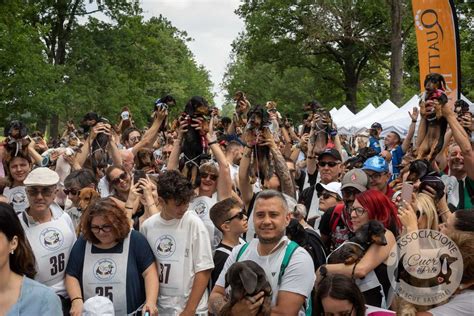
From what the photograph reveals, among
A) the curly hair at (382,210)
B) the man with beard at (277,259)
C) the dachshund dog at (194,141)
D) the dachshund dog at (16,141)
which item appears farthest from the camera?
the dachshund dog at (16,141)

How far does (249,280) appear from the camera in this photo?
343cm

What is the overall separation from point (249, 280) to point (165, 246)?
118cm

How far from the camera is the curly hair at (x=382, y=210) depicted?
14.3 ft

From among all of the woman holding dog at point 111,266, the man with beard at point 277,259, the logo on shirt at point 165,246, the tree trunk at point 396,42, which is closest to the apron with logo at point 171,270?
the logo on shirt at point 165,246

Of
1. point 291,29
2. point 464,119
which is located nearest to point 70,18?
point 291,29

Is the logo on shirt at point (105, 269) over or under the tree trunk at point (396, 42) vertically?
under

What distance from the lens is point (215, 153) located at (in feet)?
18.2

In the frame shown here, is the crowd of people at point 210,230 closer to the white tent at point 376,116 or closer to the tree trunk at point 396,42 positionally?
the white tent at point 376,116

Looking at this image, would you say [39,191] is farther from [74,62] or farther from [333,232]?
[74,62]

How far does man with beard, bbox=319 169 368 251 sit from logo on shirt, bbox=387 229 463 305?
1052 millimetres

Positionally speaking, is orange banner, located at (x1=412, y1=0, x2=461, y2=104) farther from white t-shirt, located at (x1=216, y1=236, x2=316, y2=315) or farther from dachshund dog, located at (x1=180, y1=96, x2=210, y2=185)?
white t-shirt, located at (x1=216, y1=236, x2=316, y2=315)

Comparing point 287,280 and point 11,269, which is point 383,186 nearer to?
point 287,280

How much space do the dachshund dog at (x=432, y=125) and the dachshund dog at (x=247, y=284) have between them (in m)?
3.44

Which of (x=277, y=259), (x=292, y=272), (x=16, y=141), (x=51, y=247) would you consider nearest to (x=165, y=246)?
(x=51, y=247)
